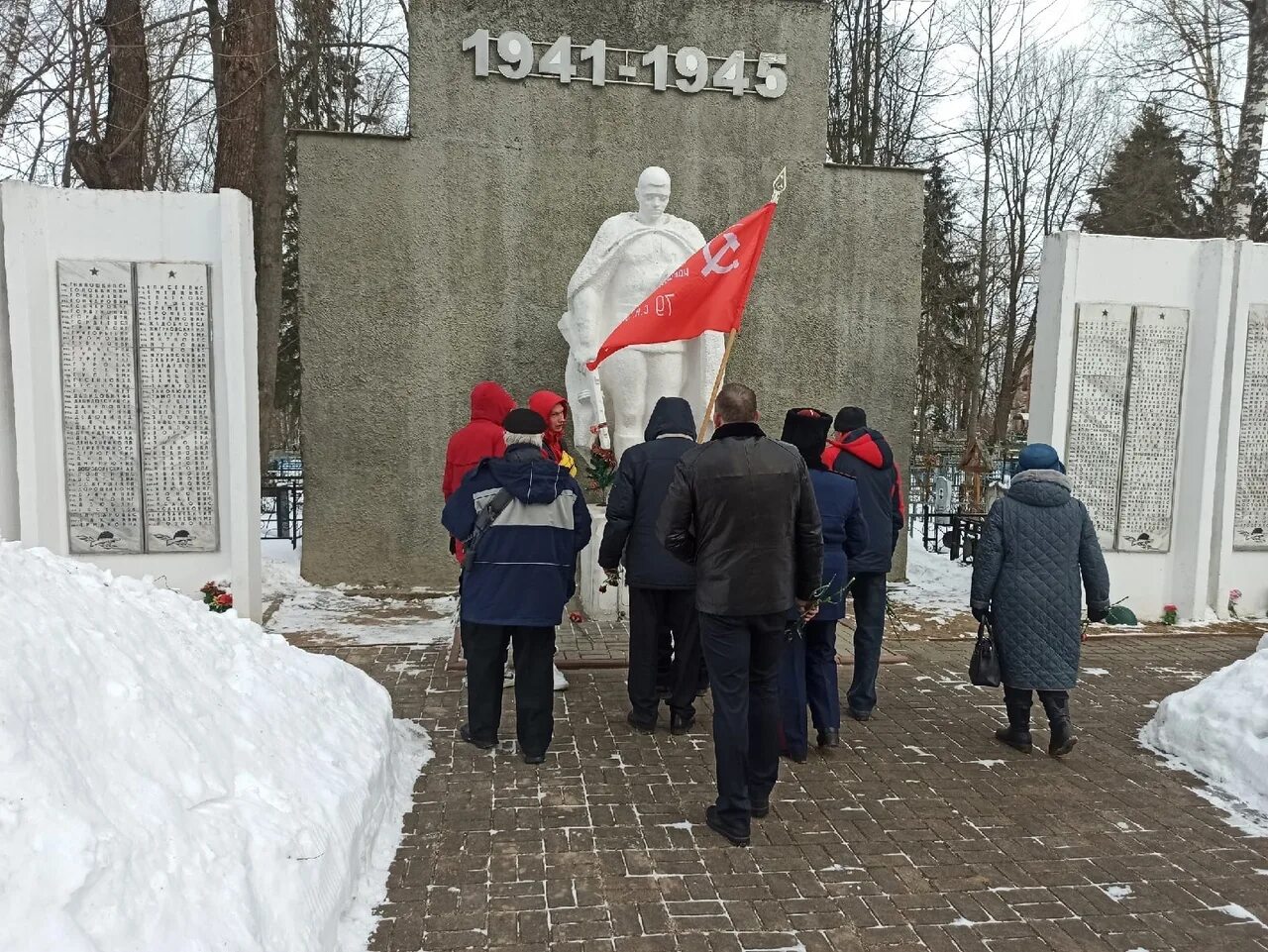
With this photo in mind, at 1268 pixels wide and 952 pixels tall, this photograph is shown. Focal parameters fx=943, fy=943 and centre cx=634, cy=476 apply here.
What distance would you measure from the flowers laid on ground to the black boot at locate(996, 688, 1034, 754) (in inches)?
219

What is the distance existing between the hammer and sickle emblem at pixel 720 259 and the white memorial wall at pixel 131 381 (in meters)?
3.60

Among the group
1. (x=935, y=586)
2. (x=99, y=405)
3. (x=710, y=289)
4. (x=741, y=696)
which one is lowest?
(x=935, y=586)

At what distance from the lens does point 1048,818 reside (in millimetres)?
4223

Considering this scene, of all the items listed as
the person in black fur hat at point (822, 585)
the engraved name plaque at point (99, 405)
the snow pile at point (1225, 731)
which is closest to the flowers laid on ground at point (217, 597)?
the engraved name plaque at point (99, 405)

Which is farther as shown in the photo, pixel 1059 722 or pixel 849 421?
pixel 849 421

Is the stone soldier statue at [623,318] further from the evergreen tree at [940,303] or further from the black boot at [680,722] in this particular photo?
the evergreen tree at [940,303]

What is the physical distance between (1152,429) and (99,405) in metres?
8.71

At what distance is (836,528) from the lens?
15.7 ft

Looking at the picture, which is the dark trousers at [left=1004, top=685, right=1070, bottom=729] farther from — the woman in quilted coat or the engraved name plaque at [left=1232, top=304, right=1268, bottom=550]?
the engraved name plaque at [left=1232, top=304, right=1268, bottom=550]

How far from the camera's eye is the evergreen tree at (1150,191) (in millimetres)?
19375

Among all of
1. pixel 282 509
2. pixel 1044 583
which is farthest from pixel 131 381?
pixel 1044 583

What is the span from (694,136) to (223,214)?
15.5 feet

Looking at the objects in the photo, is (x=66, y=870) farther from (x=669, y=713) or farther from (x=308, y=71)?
(x=308, y=71)

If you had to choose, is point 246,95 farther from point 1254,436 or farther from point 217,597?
point 1254,436
